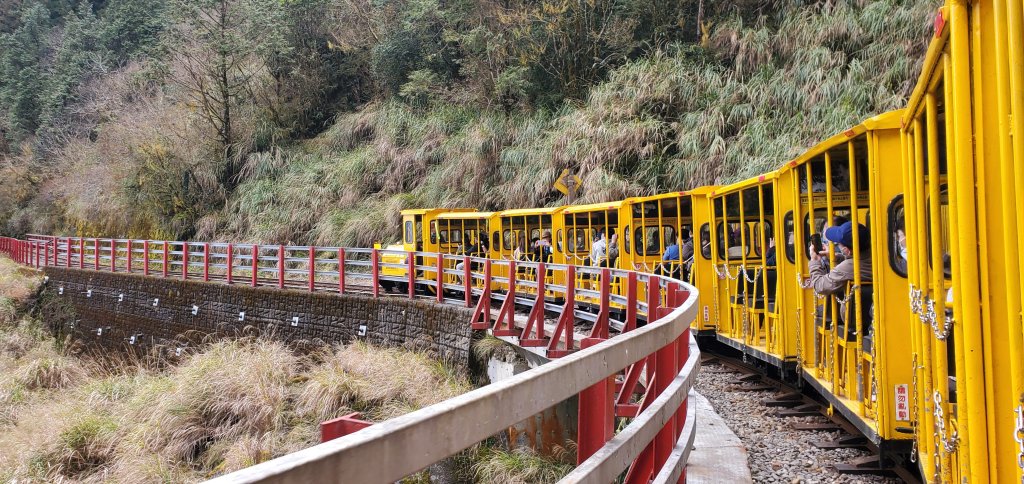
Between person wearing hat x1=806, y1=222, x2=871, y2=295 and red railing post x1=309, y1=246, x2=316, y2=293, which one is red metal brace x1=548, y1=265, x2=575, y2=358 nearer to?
person wearing hat x1=806, y1=222, x2=871, y2=295

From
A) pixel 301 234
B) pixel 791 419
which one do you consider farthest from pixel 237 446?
pixel 301 234

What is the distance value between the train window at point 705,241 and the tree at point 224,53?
2739 centimetres

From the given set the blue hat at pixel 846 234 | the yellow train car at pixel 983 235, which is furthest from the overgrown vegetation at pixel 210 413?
the yellow train car at pixel 983 235

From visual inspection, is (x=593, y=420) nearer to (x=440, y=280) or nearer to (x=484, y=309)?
(x=484, y=309)

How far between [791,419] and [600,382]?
17.1 feet

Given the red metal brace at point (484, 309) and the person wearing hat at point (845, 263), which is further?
the red metal brace at point (484, 309)

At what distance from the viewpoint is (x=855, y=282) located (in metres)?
5.89

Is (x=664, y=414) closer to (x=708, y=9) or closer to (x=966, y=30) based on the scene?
(x=966, y=30)

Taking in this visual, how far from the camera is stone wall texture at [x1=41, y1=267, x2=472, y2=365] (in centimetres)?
1469

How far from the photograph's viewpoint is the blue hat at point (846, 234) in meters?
5.97

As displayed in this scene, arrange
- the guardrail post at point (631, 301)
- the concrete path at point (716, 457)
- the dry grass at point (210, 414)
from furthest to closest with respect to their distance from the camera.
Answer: the dry grass at point (210, 414), the guardrail post at point (631, 301), the concrete path at point (716, 457)

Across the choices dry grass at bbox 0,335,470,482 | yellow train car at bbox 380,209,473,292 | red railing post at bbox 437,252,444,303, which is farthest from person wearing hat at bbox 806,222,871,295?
yellow train car at bbox 380,209,473,292

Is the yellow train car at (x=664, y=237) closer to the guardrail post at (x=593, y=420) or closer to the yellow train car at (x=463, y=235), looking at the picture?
the yellow train car at (x=463, y=235)

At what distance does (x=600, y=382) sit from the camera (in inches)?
119
